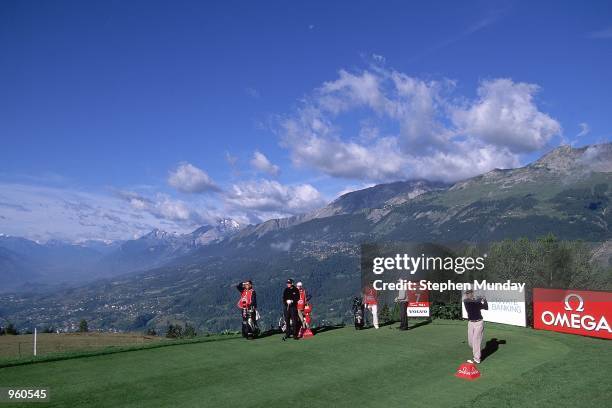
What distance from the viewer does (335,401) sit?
10.2m

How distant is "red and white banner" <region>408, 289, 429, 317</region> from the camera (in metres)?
26.5

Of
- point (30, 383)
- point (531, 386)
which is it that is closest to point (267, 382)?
point (30, 383)

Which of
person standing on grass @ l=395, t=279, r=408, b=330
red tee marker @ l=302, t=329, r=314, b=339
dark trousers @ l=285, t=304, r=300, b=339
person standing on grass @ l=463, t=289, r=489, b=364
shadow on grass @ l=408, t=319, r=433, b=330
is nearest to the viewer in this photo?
person standing on grass @ l=463, t=289, r=489, b=364

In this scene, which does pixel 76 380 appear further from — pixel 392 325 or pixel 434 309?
pixel 434 309

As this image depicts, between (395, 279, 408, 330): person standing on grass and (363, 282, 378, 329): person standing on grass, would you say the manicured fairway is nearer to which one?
(395, 279, 408, 330): person standing on grass

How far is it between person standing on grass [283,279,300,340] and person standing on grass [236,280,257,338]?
1.27 m

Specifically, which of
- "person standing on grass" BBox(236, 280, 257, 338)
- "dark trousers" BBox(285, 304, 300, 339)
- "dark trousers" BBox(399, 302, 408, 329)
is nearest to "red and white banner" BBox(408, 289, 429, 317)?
"dark trousers" BBox(399, 302, 408, 329)

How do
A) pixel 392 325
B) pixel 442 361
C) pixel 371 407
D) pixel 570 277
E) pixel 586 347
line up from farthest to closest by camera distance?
pixel 570 277, pixel 392 325, pixel 586 347, pixel 442 361, pixel 371 407

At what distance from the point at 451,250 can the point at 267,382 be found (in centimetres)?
1931

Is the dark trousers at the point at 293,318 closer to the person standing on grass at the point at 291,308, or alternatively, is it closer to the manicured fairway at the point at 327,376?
the person standing on grass at the point at 291,308

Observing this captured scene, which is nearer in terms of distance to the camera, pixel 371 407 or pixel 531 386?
pixel 371 407

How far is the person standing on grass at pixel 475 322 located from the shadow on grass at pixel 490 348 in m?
1.10

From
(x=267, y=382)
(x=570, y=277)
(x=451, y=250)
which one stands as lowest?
(x=570, y=277)

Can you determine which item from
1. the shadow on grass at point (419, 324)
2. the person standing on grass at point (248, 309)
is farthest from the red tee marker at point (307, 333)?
the shadow on grass at point (419, 324)
